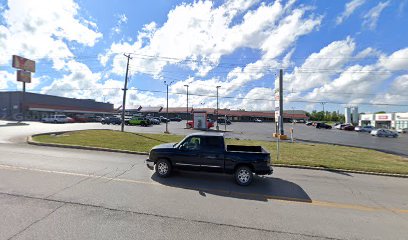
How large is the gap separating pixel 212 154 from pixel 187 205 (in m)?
2.47

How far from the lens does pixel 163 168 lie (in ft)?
25.9

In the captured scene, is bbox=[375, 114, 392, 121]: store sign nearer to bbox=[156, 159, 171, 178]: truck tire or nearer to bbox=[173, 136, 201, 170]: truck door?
bbox=[173, 136, 201, 170]: truck door

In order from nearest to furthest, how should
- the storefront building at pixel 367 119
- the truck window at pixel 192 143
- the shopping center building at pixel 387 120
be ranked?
the truck window at pixel 192 143
the shopping center building at pixel 387 120
the storefront building at pixel 367 119

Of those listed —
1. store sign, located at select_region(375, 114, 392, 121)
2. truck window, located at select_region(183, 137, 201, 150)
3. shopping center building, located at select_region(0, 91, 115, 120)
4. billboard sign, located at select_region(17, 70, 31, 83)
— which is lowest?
truck window, located at select_region(183, 137, 201, 150)

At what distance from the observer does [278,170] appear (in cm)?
984

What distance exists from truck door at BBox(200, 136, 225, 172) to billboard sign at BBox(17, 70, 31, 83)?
162ft

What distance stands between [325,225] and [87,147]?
1212 cm

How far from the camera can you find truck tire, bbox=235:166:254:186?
24.1 ft

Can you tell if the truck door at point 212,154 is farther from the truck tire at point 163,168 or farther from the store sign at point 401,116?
the store sign at point 401,116

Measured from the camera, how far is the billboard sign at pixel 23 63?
43.3m

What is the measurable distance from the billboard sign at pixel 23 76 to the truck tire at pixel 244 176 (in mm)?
50577

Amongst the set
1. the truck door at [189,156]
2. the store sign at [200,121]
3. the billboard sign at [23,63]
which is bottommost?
the truck door at [189,156]

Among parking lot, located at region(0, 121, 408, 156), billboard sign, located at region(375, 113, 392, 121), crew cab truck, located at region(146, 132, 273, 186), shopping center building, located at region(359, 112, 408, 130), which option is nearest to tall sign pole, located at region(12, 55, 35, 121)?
parking lot, located at region(0, 121, 408, 156)

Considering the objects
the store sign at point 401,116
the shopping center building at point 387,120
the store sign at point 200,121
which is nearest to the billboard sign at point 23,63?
the store sign at point 200,121
